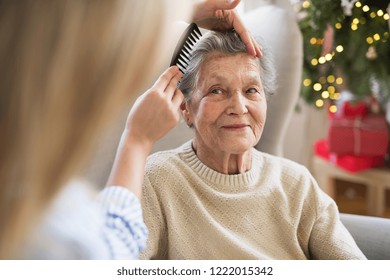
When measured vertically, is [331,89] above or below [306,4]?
below

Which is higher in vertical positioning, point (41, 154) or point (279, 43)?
point (279, 43)

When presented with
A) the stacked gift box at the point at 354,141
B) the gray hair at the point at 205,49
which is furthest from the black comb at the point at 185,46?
the stacked gift box at the point at 354,141

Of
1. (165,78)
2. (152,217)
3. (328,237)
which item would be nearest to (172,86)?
(165,78)

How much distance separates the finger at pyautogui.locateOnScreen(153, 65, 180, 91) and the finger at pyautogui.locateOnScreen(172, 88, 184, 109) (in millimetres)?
20

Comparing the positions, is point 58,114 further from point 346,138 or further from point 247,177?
point 346,138

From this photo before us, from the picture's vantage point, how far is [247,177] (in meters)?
1.01

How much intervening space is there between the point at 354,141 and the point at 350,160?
0.15ft

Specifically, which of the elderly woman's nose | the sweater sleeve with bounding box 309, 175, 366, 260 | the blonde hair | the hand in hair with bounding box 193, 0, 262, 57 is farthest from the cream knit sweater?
the blonde hair

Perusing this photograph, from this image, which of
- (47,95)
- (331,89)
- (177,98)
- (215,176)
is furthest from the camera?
(331,89)

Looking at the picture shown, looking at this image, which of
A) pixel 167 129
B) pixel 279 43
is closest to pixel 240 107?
pixel 167 129

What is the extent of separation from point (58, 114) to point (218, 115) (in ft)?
1.24

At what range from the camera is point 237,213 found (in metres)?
0.99

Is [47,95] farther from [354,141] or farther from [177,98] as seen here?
[354,141]
